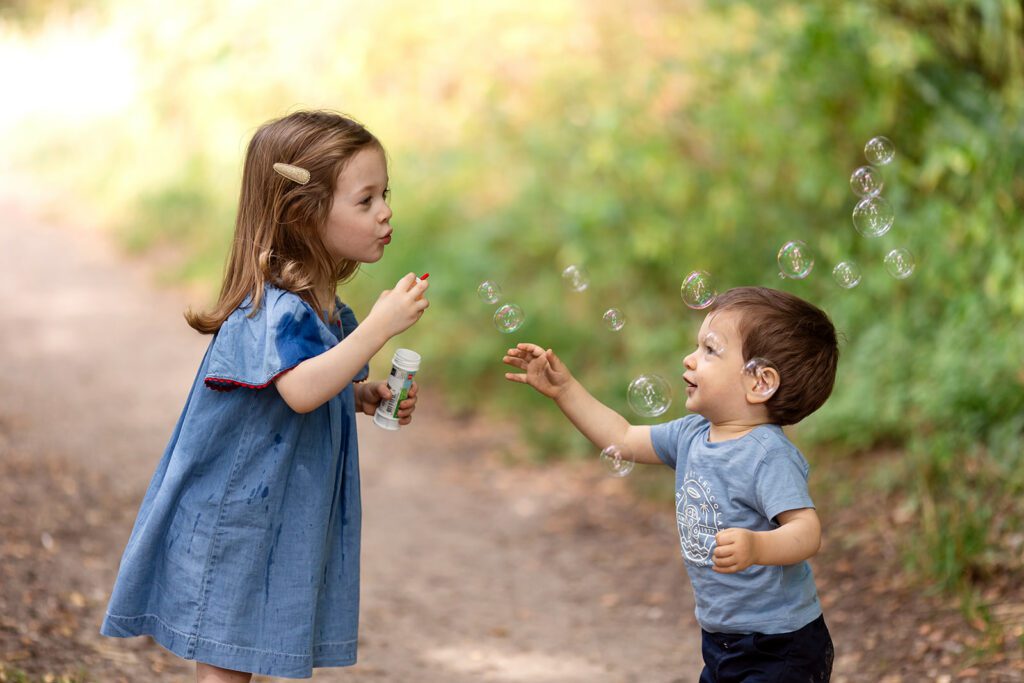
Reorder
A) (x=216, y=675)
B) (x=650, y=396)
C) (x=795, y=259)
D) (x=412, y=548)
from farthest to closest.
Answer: (x=412, y=548) < (x=795, y=259) < (x=650, y=396) < (x=216, y=675)

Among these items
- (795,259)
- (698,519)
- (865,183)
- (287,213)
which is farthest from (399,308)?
(865,183)

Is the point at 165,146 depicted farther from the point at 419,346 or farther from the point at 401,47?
the point at 419,346

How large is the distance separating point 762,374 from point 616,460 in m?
0.50

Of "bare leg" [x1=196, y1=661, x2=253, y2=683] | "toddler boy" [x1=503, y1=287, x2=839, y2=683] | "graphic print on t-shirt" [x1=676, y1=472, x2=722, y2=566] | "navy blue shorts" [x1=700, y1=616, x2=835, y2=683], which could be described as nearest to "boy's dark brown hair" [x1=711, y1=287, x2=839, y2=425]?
"toddler boy" [x1=503, y1=287, x2=839, y2=683]

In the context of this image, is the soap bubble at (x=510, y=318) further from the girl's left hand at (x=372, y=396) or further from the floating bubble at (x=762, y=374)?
the floating bubble at (x=762, y=374)

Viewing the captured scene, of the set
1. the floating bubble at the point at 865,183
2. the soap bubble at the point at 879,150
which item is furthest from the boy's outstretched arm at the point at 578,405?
the soap bubble at the point at 879,150

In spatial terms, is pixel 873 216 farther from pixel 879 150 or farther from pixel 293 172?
pixel 293 172

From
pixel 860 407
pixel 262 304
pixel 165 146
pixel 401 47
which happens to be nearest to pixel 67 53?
pixel 165 146

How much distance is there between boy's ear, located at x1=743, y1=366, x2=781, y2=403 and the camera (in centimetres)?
249

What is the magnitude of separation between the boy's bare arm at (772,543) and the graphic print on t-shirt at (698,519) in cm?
16

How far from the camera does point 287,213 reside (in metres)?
2.68

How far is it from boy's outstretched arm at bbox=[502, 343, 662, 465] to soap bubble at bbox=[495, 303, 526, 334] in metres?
0.29

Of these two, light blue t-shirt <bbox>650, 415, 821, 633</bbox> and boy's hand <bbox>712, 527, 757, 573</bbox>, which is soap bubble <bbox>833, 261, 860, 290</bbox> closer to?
light blue t-shirt <bbox>650, 415, 821, 633</bbox>

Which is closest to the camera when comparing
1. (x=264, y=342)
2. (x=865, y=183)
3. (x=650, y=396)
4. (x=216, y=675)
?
(x=264, y=342)
